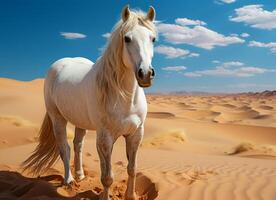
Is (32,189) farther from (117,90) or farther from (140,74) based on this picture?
(140,74)

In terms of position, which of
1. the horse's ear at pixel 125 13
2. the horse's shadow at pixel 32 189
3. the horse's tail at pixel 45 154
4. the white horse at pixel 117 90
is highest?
the horse's ear at pixel 125 13

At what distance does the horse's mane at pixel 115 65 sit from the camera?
141 inches

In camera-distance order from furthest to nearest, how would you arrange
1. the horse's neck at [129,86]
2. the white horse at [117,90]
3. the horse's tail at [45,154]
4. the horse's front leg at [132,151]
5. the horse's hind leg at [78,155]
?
the horse's tail at [45,154]
the horse's hind leg at [78,155]
the horse's front leg at [132,151]
the horse's neck at [129,86]
the white horse at [117,90]

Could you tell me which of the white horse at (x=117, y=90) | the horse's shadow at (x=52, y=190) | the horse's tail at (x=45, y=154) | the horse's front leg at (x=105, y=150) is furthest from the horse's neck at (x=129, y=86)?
the horse's tail at (x=45, y=154)

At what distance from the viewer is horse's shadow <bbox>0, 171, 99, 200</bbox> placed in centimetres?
467

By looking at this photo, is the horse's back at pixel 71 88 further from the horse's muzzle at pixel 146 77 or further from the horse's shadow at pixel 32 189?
the horse's muzzle at pixel 146 77

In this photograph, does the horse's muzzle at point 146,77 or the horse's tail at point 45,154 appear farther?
the horse's tail at point 45,154

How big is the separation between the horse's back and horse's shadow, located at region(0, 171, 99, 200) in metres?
0.99

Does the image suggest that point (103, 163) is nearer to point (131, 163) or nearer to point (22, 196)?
point (131, 163)

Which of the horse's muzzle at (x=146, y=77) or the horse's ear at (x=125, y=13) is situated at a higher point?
the horse's ear at (x=125, y=13)

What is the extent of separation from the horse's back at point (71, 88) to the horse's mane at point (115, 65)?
0.27 m

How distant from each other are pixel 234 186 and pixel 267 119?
22769 millimetres

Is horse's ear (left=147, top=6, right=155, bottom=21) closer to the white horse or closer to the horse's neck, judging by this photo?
the white horse

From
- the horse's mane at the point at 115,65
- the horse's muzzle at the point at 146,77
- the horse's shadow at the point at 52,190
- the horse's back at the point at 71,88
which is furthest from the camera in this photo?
the horse's shadow at the point at 52,190
